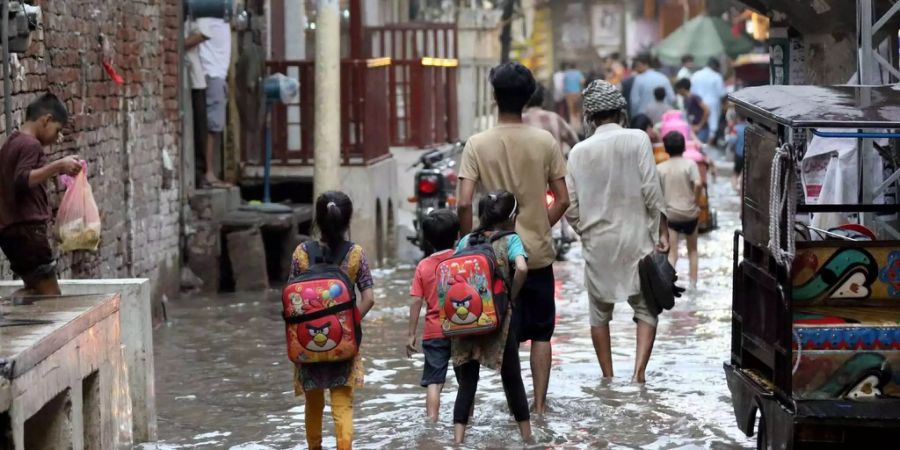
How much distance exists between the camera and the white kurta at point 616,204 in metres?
9.35

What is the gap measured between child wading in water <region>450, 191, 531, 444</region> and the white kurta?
4.61 feet

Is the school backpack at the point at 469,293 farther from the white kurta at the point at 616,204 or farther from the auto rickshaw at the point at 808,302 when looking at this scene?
the white kurta at the point at 616,204

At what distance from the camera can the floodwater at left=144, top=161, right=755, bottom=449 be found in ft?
27.8

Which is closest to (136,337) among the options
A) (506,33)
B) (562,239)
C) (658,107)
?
(562,239)

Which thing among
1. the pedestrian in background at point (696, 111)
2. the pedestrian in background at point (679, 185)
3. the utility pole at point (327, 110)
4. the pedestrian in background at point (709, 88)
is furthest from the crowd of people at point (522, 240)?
the pedestrian in background at point (709, 88)

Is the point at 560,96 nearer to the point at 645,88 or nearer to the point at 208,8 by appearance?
the point at 645,88

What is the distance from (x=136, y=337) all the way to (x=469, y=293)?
187 cm

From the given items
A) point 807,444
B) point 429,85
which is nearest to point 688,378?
point 807,444

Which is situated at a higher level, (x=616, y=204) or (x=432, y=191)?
(x=616, y=204)

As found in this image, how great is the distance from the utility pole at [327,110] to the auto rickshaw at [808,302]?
7.45 meters

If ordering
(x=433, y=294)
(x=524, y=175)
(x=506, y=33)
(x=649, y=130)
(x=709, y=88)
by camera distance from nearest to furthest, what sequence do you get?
(x=433, y=294), (x=524, y=175), (x=649, y=130), (x=709, y=88), (x=506, y=33)

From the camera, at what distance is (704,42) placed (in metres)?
34.9

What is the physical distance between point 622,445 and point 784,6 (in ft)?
15.5

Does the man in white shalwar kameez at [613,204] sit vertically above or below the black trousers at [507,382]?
above
